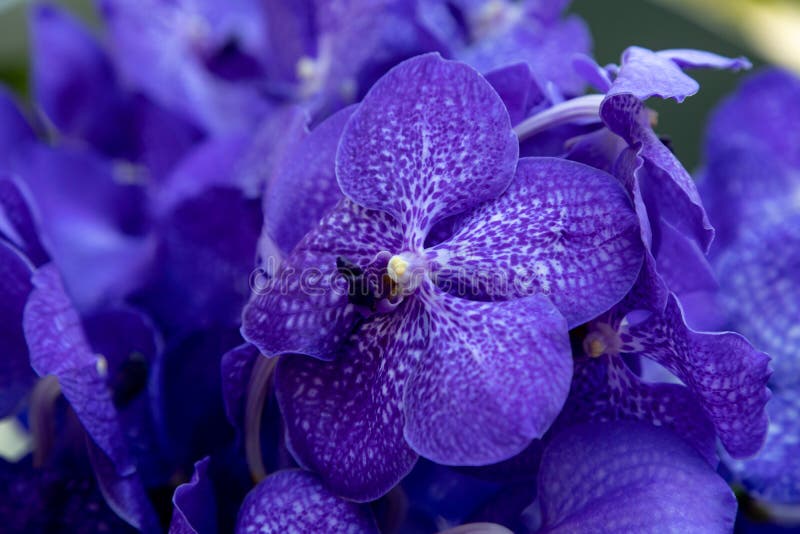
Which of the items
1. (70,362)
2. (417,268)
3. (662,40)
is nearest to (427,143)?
(417,268)

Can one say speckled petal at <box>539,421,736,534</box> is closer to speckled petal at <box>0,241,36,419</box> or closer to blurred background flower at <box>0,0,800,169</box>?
speckled petal at <box>0,241,36,419</box>

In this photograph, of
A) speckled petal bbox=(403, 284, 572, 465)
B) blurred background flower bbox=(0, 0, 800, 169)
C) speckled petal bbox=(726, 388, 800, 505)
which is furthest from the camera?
blurred background flower bbox=(0, 0, 800, 169)

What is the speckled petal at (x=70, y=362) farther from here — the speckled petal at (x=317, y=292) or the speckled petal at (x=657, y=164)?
the speckled petal at (x=657, y=164)

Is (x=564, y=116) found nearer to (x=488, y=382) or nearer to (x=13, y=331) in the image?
(x=488, y=382)

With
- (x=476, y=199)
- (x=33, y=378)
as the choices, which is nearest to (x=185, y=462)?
(x=33, y=378)

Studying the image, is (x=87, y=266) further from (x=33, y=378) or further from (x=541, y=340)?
(x=541, y=340)

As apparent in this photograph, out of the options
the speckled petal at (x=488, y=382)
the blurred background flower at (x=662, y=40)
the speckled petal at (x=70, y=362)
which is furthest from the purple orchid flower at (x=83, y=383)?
the blurred background flower at (x=662, y=40)

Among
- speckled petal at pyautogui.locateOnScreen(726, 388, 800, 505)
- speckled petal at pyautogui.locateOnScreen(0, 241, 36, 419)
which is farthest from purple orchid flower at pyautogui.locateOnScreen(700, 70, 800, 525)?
speckled petal at pyautogui.locateOnScreen(0, 241, 36, 419)
